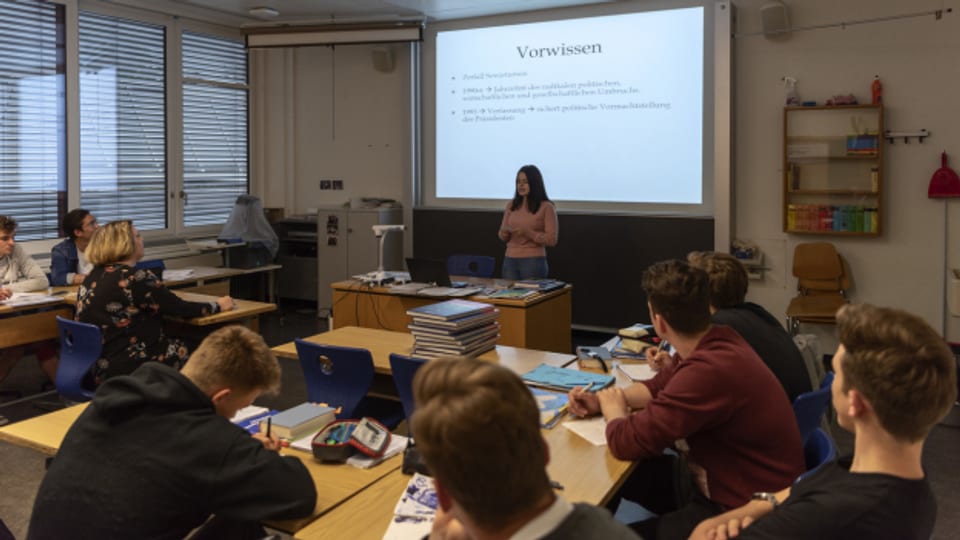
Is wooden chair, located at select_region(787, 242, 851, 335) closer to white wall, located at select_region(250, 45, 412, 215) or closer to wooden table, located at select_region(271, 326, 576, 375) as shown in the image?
wooden table, located at select_region(271, 326, 576, 375)

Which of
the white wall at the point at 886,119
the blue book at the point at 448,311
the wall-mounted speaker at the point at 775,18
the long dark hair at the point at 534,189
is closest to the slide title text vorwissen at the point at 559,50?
the white wall at the point at 886,119

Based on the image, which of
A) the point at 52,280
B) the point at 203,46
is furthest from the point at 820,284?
the point at 203,46

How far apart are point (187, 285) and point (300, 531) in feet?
15.0

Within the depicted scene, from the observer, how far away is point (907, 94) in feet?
20.0

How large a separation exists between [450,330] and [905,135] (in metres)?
4.45

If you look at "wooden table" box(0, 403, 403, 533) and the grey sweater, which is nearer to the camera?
"wooden table" box(0, 403, 403, 533)

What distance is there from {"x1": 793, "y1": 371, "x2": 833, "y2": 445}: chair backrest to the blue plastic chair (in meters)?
1.72

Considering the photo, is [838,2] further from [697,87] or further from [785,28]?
[697,87]

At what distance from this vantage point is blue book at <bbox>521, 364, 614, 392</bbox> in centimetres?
305

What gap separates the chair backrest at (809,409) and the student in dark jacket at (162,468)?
61.4 inches

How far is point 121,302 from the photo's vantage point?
3.93 meters

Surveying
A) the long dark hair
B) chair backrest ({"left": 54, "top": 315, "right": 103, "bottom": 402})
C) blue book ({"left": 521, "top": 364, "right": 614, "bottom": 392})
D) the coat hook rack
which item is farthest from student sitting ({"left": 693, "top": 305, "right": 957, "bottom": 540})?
the coat hook rack

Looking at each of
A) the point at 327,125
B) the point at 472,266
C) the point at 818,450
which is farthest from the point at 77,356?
the point at 327,125

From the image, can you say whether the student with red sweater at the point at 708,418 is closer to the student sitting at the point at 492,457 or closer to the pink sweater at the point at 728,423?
the pink sweater at the point at 728,423
